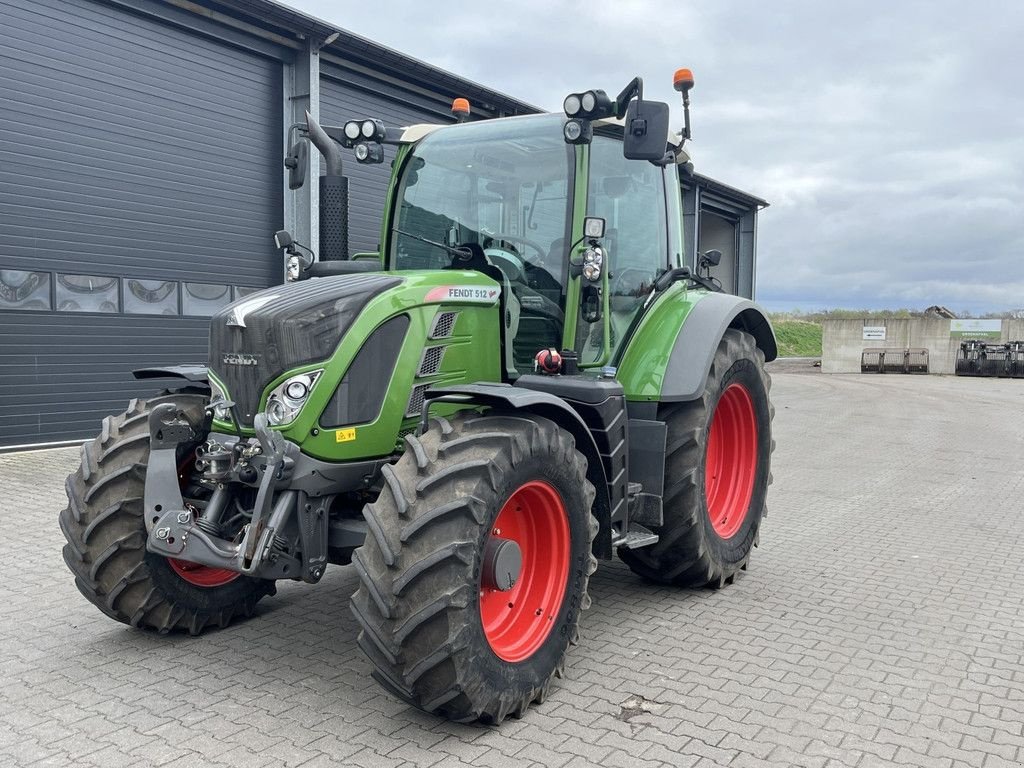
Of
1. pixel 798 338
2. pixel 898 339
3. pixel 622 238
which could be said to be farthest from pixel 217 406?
pixel 798 338

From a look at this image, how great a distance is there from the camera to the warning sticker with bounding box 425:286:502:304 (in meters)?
3.90

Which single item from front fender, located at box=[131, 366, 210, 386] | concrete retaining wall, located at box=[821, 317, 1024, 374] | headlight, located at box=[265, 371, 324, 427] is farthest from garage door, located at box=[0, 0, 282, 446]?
concrete retaining wall, located at box=[821, 317, 1024, 374]

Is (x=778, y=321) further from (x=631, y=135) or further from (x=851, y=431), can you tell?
(x=631, y=135)

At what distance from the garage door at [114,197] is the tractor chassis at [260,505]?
24.3ft

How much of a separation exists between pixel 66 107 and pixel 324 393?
8683 mm

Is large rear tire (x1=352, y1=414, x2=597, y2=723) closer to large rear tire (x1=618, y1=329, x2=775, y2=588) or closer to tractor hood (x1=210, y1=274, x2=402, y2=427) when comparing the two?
tractor hood (x1=210, y1=274, x2=402, y2=427)

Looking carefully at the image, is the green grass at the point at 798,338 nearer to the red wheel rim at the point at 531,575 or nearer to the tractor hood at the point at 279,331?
the red wheel rim at the point at 531,575

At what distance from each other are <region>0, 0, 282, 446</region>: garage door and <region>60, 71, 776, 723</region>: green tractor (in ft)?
21.5

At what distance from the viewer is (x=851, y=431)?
13.9 metres

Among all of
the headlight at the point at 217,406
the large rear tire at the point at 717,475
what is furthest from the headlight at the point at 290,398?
the large rear tire at the point at 717,475

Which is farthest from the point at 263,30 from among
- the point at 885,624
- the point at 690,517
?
the point at 885,624

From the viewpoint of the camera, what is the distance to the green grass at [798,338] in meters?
47.2

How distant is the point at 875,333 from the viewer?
32469 millimetres

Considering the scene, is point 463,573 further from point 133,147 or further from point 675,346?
point 133,147
